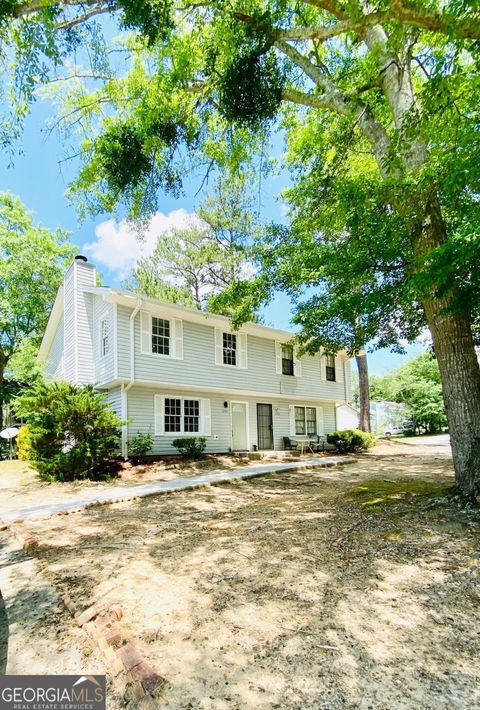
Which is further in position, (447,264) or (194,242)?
(194,242)

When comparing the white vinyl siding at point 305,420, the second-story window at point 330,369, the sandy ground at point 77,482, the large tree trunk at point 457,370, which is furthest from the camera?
the second-story window at point 330,369

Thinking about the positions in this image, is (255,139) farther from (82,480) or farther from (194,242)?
(194,242)

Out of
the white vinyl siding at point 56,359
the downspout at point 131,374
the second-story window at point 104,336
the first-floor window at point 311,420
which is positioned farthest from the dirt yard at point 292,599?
the first-floor window at point 311,420

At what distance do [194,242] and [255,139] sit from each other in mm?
13675

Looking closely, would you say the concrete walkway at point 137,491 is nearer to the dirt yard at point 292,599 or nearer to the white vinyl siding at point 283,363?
the dirt yard at point 292,599

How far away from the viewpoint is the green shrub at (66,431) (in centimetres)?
933

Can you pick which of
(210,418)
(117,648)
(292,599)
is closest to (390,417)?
(210,418)

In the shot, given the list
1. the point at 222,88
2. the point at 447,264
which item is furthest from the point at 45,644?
the point at 222,88

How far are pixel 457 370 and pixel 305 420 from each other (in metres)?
13.4

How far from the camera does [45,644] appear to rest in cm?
249

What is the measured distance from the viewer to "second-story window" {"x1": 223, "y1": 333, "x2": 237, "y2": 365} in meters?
14.9

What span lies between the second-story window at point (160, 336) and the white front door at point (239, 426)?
12.8 ft

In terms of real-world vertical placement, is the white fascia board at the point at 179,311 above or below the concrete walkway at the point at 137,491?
above

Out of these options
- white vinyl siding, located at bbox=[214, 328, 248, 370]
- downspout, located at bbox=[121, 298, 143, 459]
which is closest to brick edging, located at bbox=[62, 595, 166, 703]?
downspout, located at bbox=[121, 298, 143, 459]
